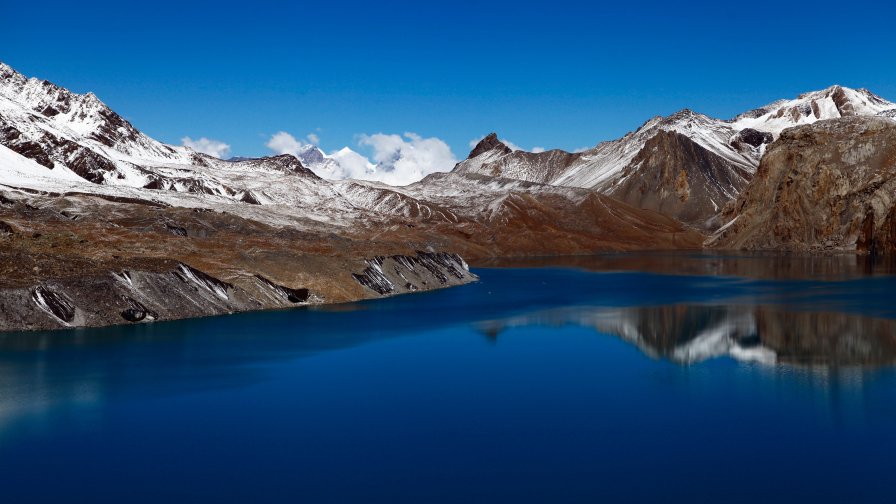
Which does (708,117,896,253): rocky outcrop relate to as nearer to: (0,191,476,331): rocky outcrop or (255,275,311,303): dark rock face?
(0,191,476,331): rocky outcrop

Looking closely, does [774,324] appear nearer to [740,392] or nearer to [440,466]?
[740,392]

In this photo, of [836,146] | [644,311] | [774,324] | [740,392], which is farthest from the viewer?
[836,146]

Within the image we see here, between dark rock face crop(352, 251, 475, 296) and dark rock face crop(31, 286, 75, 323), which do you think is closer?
Result: dark rock face crop(31, 286, 75, 323)

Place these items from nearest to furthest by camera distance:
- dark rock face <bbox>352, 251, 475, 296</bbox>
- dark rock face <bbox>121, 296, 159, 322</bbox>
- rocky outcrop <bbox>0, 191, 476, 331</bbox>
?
1. rocky outcrop <bbox>0, 191, 476, 331</bbox>
2. dark rock face <bbox>121, 296, 159, 322</bbox>
3. dark rock face <bbox>352, 251, 475, 296</bbox>

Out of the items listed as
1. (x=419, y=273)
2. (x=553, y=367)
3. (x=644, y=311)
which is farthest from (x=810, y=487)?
(x=419, y=273)

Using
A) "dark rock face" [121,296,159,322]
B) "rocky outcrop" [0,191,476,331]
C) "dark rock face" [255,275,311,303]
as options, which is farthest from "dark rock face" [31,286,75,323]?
"dark rock face" [255,275,311,303]

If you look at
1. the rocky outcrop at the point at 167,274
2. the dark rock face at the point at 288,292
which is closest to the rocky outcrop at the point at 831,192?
the rocky outcrop at the point at 167,274
